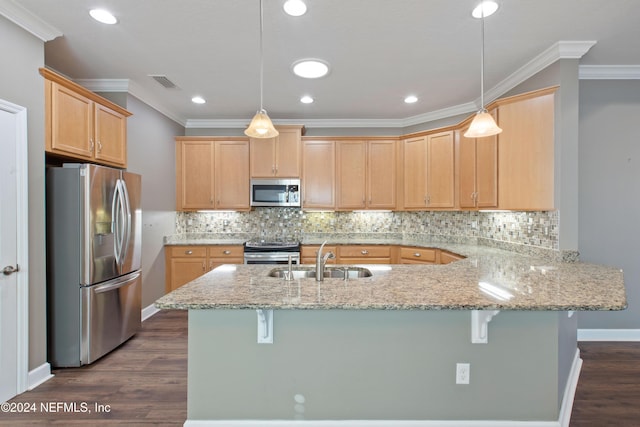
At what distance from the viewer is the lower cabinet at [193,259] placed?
4.20 metres

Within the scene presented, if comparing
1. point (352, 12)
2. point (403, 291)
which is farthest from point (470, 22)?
point (403, 291)

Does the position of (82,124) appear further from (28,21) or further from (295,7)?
(295,7)

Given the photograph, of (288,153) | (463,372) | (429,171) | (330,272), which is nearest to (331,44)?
(330,272)

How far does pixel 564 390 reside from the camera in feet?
6.28

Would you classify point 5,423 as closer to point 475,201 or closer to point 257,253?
point 257,253

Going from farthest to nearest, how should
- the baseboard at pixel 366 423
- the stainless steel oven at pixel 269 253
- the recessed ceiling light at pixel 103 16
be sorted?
the stainless steel oven at pixel 269 253 → the recessed ceiling light at pixel 103 16 → the baseboard at pixel 366 423

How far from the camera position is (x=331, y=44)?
2.55 meters

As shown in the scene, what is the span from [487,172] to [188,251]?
3777mm

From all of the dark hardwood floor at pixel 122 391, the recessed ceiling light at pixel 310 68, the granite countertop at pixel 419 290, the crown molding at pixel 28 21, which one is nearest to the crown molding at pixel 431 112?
the crown molding at pixel 28 21

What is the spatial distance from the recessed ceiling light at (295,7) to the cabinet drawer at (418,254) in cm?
300

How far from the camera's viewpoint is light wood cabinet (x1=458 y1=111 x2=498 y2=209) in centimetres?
311

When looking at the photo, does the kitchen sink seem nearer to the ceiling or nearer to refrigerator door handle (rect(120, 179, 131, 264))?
refrigerator door handle (rect(120, 179, 131, 264))

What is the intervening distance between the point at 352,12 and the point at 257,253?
9.60 ft

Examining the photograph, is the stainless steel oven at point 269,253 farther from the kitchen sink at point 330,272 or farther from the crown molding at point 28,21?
the crown molding at point 28,21
